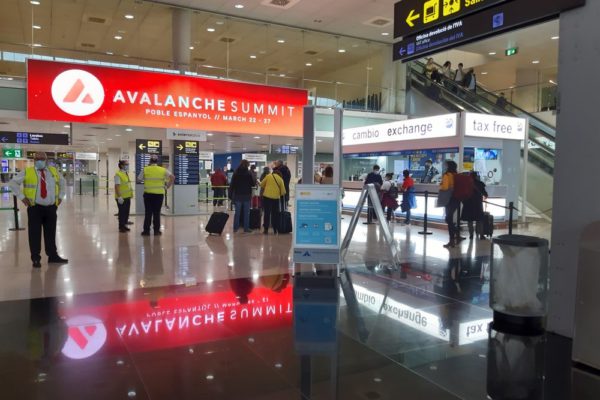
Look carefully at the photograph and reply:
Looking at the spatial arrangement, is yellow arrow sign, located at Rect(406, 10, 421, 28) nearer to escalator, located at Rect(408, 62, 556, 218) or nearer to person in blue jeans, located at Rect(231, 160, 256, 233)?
person in blue jeans, located at Rect(231, 160, 256, 233)

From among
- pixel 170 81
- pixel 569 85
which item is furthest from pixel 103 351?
pixel 170 81

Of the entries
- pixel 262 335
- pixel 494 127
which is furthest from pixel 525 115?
pixel 262 335

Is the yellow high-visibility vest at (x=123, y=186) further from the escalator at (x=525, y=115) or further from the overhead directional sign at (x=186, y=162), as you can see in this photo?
the escalator at (x=525, y=115)

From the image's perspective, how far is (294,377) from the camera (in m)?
3.13

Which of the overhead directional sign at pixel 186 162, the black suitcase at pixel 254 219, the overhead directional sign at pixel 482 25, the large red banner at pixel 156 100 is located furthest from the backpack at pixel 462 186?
the overhead directional sign at pixel 186 162

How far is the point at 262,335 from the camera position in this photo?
390 cm

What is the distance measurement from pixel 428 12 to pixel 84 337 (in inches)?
182

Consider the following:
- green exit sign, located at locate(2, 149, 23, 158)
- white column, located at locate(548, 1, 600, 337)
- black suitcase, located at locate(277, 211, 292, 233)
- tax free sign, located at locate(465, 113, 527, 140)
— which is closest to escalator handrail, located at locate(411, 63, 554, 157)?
tax free sign, located at locate(465, 113, 527, 140)

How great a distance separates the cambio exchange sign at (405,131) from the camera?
12328mm

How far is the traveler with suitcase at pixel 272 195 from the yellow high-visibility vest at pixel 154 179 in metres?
2.18

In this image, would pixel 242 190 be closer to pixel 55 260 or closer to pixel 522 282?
pixel 55 260

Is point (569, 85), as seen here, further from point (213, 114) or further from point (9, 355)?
point (213, 114)

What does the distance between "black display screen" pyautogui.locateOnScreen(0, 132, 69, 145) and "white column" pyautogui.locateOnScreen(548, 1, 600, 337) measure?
48.7ft

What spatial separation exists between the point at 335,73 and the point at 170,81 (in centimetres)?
1107
